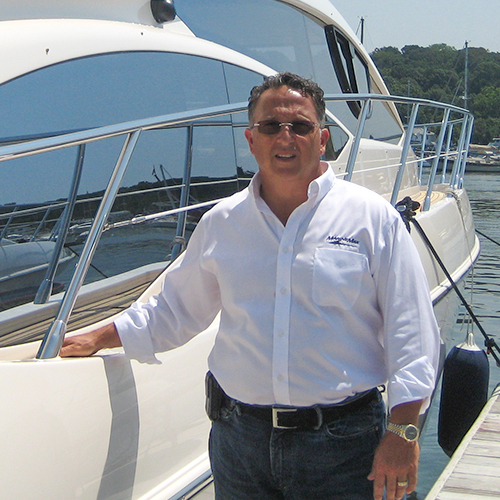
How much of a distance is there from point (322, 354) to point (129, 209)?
1.46 m

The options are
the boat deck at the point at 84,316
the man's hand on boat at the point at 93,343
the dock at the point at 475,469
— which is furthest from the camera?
the dock at the point at 475,469

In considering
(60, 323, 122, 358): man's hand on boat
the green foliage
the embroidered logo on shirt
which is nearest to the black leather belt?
the embroidered logo on shirt

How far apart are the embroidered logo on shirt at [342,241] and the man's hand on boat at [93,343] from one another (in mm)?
734

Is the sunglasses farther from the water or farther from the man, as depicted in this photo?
the water

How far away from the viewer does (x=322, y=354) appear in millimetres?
1908

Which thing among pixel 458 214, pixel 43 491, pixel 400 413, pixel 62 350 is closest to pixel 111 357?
pixel 62 350

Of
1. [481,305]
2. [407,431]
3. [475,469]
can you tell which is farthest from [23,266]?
[481,305]

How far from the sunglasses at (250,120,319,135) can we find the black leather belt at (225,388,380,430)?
2.32ft

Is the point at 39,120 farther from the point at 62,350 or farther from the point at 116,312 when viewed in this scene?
the point at 62,350

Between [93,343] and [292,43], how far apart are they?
389 cm

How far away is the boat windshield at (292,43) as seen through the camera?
470 cm

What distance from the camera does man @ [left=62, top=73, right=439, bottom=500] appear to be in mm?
1907

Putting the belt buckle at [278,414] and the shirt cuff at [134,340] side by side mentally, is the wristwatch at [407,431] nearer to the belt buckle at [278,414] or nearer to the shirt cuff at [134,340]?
the belt buckle at [278,414]

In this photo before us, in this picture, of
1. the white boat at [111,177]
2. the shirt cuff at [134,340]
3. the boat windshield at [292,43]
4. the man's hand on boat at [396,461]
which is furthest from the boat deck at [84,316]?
the boat windshield at [292,43]
